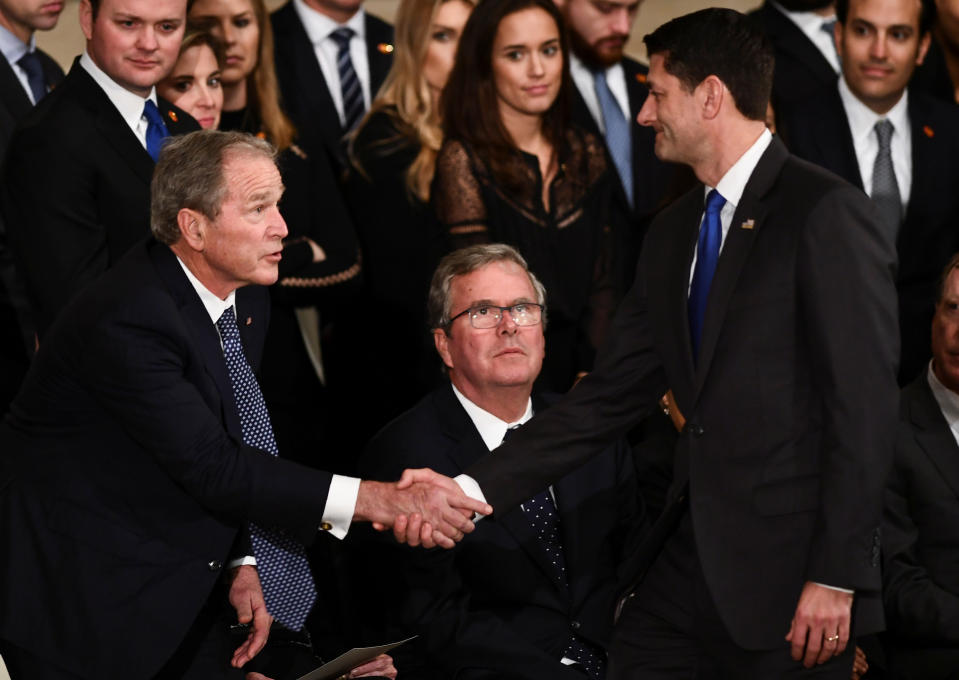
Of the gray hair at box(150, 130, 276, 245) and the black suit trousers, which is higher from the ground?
the gray hair at box(150, 130, 276, 245)

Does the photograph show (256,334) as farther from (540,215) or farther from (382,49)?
(382,49)

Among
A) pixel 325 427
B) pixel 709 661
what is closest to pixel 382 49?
pixel 325 427

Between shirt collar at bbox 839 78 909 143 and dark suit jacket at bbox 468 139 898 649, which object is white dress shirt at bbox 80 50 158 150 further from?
shirt collar at bbox 839 78 909 143

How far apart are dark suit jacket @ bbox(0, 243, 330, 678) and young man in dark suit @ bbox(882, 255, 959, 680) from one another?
156cm

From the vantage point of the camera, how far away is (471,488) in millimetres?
3301

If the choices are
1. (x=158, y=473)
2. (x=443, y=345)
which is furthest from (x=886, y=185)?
(x=158, y=473)

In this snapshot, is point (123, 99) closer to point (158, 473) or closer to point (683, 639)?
point (158, 473)


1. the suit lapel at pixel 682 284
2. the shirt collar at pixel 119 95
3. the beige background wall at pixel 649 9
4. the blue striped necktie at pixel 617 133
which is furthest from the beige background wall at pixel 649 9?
the suit lapel at pixel 682 284

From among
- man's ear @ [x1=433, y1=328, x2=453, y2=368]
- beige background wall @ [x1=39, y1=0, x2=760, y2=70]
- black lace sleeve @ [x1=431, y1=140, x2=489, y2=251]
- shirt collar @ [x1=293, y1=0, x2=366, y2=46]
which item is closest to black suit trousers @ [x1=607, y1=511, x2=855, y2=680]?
man's ear @ [x1=433, y1=328, x2=453, y2=368]

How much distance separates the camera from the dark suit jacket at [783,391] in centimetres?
272

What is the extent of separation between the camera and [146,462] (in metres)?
3.08

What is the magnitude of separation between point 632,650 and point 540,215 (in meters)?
1.65

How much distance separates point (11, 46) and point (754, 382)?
245cm

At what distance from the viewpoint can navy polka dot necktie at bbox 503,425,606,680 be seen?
135 inches
